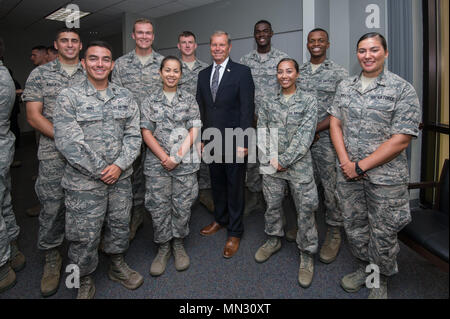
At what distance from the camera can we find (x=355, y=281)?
1.91 m

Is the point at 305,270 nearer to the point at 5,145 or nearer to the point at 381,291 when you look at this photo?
the point at 381,291

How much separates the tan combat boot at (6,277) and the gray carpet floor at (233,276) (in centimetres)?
4

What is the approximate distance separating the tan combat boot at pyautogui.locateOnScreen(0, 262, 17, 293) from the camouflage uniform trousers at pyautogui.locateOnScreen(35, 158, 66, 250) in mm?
225

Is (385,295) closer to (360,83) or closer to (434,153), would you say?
(360,83)

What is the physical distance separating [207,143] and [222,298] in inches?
46.1

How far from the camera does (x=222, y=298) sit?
1865 millimetres

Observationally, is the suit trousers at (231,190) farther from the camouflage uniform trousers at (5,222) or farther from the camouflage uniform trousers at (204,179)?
the camouflage uniform trousers at (5,222)

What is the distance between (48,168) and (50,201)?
0.23 m

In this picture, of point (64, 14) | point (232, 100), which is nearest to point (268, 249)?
point (232, 100)

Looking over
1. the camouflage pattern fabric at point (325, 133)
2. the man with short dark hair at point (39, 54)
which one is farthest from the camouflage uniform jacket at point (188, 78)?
the man with short dark hair at point (39, 54)

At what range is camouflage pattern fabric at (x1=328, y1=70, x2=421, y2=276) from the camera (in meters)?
1.65

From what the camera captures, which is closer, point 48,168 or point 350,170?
point 350,170
